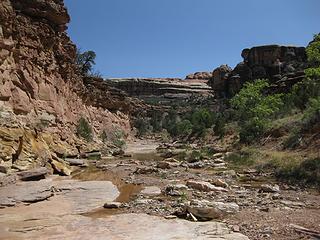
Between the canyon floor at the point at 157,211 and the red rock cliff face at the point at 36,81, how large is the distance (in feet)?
19.2

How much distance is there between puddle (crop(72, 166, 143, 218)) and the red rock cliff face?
2.64m

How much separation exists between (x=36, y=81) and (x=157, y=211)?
23.4 meters

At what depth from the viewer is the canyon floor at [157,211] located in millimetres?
8555

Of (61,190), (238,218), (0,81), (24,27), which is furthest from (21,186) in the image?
(24,27)

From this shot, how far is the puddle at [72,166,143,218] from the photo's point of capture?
10.9 meters

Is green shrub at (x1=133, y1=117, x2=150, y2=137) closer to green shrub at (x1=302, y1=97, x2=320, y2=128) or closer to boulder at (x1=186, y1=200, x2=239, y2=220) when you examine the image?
green shrub at (x1=302, y1=97, x2=320, y2=128)

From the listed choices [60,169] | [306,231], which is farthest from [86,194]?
[306,231]

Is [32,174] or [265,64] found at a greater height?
[265,64]

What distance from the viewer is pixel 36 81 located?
101ft

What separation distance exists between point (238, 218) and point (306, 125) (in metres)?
14.4

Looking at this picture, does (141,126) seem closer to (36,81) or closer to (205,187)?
(36,81)

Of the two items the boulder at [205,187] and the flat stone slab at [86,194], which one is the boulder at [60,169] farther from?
the boulder at [205,187]

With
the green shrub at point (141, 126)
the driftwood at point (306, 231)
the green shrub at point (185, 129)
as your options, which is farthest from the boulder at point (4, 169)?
the green shrub at point (141, 126)

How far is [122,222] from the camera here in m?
9.62
